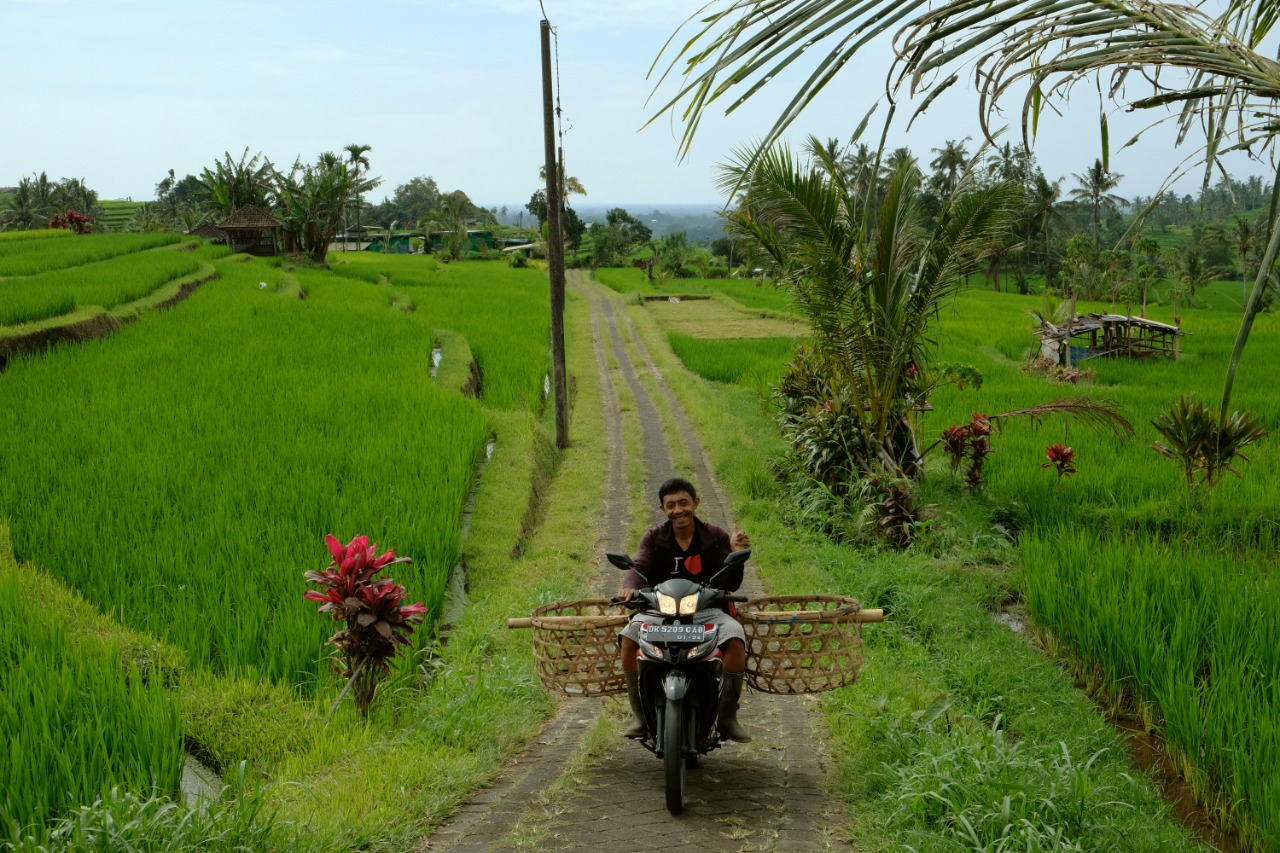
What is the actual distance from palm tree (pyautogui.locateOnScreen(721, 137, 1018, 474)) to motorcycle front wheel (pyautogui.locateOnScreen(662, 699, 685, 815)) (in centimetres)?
505

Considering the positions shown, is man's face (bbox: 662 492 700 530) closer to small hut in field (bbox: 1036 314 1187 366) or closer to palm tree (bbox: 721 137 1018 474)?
palm tree (bbox: 721 137 1018 474)

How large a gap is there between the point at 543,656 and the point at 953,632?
291cm

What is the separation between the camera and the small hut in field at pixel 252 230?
3738cm

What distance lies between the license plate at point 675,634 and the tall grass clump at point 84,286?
11.8 m

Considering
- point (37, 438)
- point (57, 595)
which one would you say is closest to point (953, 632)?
point (57, 595)

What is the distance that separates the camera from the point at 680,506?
13.6 feet

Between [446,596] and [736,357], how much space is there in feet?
39.0

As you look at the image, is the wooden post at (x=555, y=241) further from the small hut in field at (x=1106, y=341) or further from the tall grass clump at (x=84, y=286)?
the small hut in field at (x=1106, y=341)

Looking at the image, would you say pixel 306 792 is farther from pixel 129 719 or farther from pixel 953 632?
pixel 953 632

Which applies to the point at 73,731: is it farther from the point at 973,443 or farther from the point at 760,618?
the point at 973,443

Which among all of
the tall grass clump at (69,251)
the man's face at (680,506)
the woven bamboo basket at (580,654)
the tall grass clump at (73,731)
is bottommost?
the tall grass clump at (73,731)

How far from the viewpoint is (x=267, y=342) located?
47.5 ft

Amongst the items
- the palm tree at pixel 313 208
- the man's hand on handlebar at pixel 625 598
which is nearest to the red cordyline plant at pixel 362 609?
the man's hand on handlebar at pixel 625 598

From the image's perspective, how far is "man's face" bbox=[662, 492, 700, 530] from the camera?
412cm
